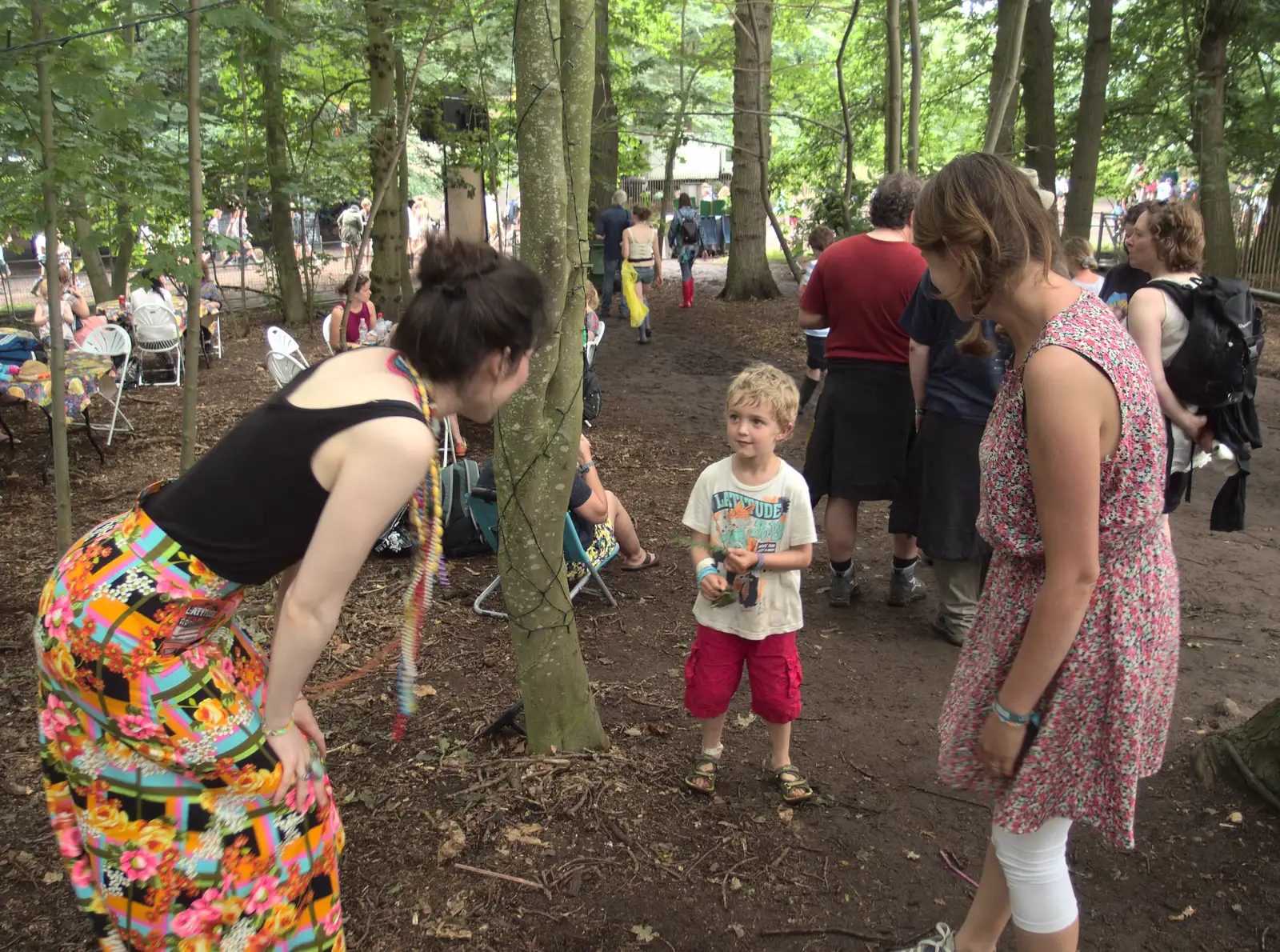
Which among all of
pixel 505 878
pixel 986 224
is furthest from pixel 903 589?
pixel 986 224

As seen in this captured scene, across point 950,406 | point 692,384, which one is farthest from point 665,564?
point 692,384

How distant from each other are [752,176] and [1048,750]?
41.9 feet

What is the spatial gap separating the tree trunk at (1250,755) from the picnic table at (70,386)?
716 cm

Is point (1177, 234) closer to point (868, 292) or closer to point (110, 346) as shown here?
point (868, 292)

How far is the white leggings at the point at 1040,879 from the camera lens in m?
1.92

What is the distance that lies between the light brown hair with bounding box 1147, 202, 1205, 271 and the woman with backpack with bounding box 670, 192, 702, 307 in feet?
36.8

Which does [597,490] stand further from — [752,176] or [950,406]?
[752,176]

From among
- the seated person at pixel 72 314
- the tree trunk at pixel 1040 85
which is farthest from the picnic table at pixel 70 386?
the tree trunk at pixel 1040 85

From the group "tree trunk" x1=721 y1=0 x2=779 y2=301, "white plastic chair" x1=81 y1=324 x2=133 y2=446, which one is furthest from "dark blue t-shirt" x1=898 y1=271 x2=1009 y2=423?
"tree trunk" x1=721 y1=0 x2=779 y2=301

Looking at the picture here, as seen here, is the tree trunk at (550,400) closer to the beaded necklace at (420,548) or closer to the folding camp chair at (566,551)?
the beaded necklace at (420,548)

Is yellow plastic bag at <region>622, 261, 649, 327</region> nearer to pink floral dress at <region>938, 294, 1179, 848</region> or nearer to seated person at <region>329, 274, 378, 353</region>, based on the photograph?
seated person at <region>329, 274, 378, 353</region>

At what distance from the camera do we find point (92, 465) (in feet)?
24.8

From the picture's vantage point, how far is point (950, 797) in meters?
3.12

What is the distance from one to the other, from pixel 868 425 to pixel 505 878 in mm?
2654
